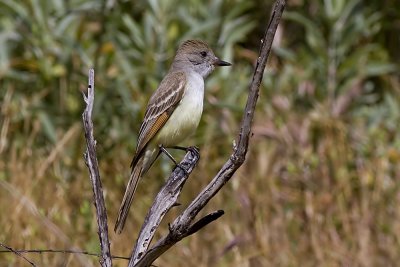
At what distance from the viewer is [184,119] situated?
5.23m

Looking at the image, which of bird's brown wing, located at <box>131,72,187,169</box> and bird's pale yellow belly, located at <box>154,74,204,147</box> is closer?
bird's pale yellow belly, located at <box>154,74,204,147</box>

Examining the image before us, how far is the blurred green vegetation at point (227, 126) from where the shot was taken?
5.98m

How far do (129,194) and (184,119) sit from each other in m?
0.92

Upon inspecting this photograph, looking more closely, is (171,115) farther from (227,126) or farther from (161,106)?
(227,126)

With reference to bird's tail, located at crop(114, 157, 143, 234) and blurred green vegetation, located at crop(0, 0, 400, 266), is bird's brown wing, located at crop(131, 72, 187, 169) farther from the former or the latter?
blurred green vegetation, located at crop(0, 0, 400, 266)

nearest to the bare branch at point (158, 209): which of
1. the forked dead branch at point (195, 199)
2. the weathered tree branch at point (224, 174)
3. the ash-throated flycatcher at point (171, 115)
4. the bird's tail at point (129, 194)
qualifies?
the forked dead branch at point (195, 199)

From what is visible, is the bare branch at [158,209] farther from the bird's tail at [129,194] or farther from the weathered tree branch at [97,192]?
the bird's tail at [129,194]

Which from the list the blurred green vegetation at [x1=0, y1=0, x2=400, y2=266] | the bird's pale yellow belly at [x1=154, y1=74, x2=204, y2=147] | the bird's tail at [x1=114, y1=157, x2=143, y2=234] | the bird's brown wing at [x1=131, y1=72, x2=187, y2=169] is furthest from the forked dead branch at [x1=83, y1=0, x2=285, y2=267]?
the blurred green vegetation at [x1=0, y1=0, x2=400, y2=266]

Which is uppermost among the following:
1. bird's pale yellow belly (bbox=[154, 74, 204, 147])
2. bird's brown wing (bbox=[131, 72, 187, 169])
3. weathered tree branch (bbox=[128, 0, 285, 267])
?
bird's brown wing (bbox=[131, 72, 187, 169])

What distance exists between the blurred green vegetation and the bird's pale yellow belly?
0.66 metres

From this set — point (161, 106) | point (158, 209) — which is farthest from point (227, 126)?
point (158, 209)

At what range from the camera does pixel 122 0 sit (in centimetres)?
805

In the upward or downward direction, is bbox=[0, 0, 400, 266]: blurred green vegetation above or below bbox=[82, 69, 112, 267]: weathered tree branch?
above

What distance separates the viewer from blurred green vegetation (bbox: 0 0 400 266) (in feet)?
19.6
